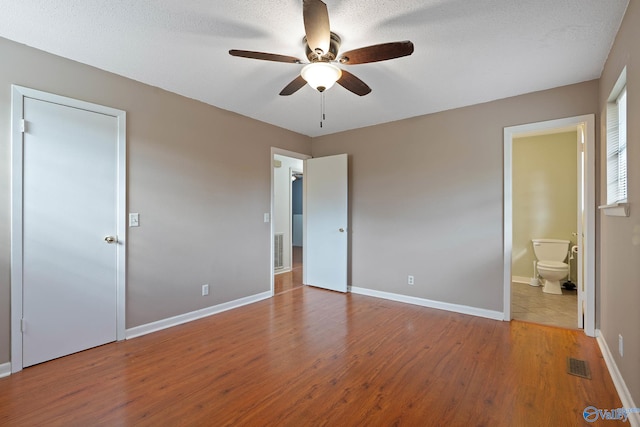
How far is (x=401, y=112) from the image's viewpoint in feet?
12.2

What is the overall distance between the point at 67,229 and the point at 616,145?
4.43m

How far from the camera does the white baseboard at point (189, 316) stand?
2861 mm

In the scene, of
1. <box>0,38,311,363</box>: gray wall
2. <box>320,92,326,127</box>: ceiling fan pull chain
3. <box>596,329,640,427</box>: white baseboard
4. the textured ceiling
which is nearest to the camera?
<box>596,329,640,427</box>: white baseboard

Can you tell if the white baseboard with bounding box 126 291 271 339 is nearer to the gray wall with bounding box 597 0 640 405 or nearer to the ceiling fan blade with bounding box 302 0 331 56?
the ceiling fan blade with bounding box 302 0 331 56

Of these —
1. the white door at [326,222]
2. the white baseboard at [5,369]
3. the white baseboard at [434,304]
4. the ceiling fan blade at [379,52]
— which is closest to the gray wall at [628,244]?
the white baseboard at [434,304]

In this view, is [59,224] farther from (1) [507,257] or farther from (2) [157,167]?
(1) [507,257]

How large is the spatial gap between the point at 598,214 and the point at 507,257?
Result: 0.86m

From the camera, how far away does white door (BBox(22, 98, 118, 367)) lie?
7.46ft

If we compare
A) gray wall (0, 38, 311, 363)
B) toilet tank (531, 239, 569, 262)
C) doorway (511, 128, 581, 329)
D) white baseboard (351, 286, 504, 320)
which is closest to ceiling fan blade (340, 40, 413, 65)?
gray wall (0, 38, 311, 363)

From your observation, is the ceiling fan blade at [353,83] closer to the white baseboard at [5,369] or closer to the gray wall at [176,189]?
the gray wall at [176,189]

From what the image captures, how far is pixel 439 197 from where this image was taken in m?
3.69

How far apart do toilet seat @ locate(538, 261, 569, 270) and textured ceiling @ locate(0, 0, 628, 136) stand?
2512 millimetres

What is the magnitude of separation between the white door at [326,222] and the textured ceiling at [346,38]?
1549mm

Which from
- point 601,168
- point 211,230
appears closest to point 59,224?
point 211,230
